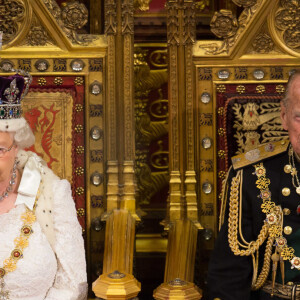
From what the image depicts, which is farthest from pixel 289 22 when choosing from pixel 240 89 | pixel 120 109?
pixel 120 109

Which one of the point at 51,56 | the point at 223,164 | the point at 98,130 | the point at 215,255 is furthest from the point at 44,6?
the point at 215,255

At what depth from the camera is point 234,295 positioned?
2.17 metres

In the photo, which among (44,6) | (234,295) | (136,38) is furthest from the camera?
(136,38)

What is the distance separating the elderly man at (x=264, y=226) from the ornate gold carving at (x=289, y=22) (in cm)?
71

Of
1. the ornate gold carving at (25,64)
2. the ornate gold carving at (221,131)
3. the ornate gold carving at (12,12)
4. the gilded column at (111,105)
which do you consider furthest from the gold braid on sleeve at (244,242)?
the ornate gold carving at (12,12)

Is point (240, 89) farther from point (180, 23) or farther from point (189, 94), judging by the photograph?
point (180, 23)

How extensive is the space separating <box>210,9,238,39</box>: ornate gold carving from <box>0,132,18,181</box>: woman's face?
42.4 inches

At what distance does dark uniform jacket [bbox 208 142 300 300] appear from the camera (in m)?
2.18

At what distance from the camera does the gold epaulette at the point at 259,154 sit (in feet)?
7.55

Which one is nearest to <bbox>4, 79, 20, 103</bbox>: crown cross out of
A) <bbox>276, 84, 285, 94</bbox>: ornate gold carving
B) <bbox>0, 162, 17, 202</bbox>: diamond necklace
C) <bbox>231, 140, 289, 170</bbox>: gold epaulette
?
<bbox>0, 162, 17, 202</bbox>: diamond necklace

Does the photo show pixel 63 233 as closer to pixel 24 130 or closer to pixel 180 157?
pixel 24 130

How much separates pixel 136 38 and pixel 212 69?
628mm

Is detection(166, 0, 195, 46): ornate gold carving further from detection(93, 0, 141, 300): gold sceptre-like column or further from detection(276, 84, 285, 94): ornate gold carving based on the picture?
detection(276, 84, 285, 94): ornate gold carving

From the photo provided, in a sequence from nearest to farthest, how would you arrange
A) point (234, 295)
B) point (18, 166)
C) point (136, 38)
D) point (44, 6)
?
point (234, 295)
point (18, 166)
point (44, 6)
point (136, 38)
